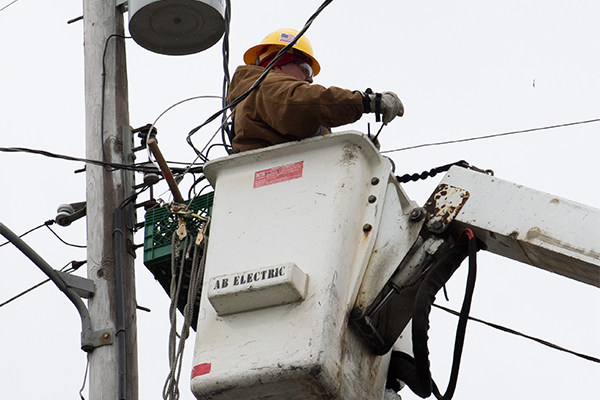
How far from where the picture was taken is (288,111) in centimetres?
552

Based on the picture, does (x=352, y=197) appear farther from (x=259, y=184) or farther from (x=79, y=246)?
(x=79, y=246)

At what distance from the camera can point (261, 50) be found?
22.1 ft

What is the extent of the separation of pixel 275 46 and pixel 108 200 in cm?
123

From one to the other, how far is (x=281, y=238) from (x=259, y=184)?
1.19ft

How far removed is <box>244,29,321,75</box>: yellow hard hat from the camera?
658 cm

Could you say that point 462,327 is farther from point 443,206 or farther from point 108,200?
point 108,200

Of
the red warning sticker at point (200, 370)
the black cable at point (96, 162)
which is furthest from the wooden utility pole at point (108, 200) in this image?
the red warning sticker at point (200, 370)

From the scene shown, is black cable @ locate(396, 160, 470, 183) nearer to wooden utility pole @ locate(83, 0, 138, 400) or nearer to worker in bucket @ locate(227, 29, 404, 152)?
worker in bucket @ locate(227, 29, 404, 152)

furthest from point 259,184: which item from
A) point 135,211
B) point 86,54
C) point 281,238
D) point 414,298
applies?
point 86,54

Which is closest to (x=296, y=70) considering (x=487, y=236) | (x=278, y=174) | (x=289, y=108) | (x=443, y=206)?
(x=289, y=108)

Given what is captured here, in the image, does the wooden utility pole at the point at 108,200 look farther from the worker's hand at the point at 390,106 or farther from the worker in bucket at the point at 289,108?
the worker's hand at the point at 390,106

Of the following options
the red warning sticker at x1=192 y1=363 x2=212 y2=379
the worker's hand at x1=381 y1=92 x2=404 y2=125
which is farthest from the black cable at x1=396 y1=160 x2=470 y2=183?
the red warning sticker at x1=192 y1=363 x2=212 y2=379

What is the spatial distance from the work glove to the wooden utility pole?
1.70 meters

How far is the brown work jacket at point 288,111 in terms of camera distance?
18.0 ft
